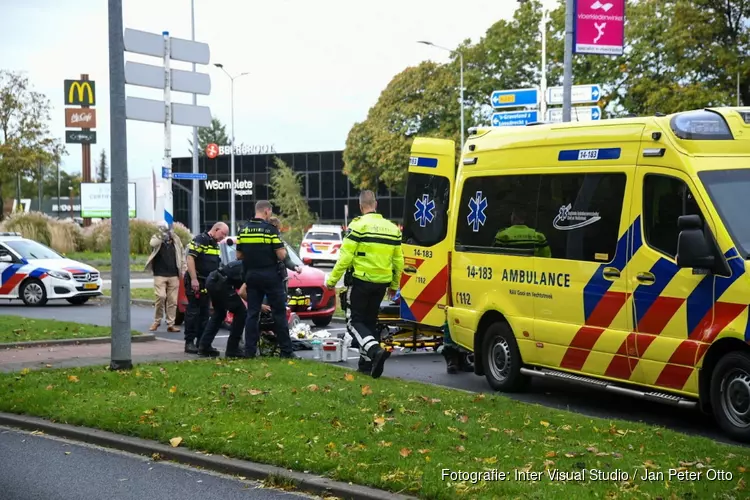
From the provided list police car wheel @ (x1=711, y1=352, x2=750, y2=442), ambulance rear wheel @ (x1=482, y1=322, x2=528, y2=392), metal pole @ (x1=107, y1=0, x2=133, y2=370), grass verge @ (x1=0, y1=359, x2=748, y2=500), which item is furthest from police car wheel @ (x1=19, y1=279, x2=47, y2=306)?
police car wheel @ (x1=711, y1=352, x2=750, y2=442)

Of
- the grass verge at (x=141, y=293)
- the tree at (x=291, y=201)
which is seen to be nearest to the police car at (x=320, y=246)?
the grass verge at (x=141, y=293)

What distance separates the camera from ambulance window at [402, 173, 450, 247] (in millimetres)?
13633

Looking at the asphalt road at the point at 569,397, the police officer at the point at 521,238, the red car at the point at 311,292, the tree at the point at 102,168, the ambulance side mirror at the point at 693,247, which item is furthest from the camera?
the tree at the point at 102,168

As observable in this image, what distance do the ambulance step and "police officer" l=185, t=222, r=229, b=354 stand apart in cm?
533

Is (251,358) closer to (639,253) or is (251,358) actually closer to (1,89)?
(639,253)

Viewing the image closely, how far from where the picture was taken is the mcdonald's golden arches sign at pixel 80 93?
2532 inches

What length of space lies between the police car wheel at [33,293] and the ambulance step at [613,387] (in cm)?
1556

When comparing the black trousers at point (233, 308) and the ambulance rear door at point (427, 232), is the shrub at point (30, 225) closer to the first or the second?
the black trousers at point (233, 308)

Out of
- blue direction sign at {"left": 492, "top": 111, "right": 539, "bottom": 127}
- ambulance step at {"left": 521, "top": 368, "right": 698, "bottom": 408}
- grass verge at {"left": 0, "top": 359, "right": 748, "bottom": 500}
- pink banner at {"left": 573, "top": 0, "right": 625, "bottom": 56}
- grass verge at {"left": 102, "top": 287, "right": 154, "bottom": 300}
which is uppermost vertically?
Result: pink banner at {"left": 573, "top": 0, "right": 625, "bottom": 56}

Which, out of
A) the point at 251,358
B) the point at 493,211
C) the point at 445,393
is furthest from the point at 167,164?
the point at 445,393

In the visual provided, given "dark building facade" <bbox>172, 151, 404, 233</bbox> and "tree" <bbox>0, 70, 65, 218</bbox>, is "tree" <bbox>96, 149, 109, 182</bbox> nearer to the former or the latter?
"dark building facade" <bbox>172, 151, 404, 233</bbox>

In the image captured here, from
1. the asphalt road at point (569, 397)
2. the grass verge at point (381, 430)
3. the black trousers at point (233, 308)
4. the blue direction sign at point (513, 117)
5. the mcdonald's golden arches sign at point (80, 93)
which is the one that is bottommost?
the asphalt road at point (569, 397)

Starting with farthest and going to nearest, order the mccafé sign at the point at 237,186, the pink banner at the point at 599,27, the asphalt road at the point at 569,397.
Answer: the mccafé sign at the point at 237,186 < the pink banner at the point at 599,27 < the asphalt road at the point at 569,397

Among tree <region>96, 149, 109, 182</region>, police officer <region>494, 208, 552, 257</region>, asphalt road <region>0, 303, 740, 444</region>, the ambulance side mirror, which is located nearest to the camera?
the ambulance side mirror
